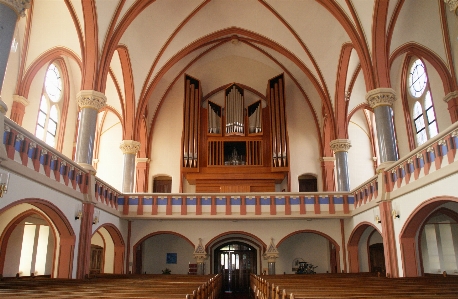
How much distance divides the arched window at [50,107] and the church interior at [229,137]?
0.29ft

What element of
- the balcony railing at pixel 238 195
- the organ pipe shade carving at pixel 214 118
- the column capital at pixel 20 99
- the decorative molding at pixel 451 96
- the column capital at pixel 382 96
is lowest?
the balcony railing at pixel 238 195

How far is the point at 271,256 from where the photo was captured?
17.3 m

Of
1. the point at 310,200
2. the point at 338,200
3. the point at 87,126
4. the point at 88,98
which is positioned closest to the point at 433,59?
the point at 338,200

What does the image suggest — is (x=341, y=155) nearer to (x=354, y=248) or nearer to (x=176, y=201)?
(x=354, y=248)

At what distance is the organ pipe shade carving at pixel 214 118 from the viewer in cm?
2126

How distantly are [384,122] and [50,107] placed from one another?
47.1ft

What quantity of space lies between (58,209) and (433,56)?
1435cm

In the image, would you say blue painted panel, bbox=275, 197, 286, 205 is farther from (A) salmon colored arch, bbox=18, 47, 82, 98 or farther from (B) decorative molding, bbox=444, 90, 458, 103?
(A) salmon colored arch, bbox=18, 47, 82, 98

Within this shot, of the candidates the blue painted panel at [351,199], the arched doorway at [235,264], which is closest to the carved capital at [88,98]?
the arched doorway at [235,264]

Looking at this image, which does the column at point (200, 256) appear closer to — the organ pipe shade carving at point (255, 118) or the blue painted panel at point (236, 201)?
the blue painted panel at point (236, 201)

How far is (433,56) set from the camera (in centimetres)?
1599

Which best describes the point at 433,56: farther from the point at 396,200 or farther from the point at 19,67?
the point at 19,67

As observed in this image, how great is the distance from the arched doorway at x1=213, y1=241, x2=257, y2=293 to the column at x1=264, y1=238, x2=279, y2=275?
289cm

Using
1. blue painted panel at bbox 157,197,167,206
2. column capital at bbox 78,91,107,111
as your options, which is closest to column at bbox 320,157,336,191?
blue painted panel at bbox 157,197,167,206
